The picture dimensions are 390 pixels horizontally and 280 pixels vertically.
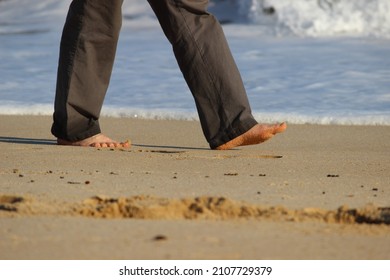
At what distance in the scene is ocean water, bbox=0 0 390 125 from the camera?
623 cm

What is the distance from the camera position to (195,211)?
289cm

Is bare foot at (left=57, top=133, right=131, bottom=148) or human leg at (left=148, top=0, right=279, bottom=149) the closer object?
human leg at (left=148, top=0, right=279, bottom=149)

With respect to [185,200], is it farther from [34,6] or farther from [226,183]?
[34,6]

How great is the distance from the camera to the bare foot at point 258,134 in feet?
14.4

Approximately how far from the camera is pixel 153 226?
272 centimetres

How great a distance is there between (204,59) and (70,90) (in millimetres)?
639

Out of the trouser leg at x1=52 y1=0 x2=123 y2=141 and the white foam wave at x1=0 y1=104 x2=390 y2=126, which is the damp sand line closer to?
the trouser leg at x1=52 y1=0 x2=123 y2=141

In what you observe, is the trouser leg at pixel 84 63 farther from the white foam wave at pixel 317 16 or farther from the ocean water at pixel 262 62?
the white foam wave at pixel 317 16

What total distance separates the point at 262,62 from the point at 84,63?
13.0ft

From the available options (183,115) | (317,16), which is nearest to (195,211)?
(183,115)

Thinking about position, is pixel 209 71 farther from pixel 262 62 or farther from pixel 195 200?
pixel 262 62

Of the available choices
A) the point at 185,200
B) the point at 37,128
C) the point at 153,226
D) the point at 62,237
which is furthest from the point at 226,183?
the point at 37,128

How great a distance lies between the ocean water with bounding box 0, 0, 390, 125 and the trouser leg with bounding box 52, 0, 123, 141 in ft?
4.47

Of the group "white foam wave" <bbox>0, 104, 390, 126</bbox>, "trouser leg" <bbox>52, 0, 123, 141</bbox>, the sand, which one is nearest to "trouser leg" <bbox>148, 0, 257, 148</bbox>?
the sand
